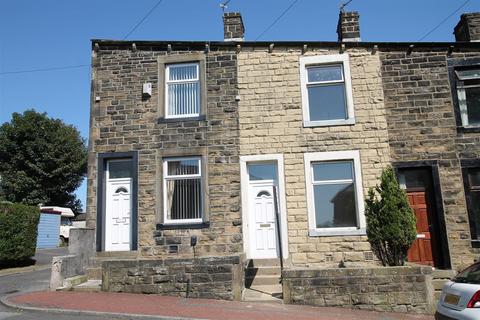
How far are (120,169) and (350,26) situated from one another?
7862mm

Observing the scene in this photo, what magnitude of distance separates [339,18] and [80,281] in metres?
10.2

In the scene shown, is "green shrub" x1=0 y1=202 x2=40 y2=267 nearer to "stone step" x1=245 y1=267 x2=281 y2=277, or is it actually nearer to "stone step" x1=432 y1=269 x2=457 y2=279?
"stone step" x1=245 y1=267 x2=281 y2=277

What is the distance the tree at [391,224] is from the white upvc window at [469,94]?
4262 mm

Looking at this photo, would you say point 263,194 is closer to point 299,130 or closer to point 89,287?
point 299,130

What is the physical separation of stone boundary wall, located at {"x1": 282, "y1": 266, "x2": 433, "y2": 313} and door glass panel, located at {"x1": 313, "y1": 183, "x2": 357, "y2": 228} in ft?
10.0

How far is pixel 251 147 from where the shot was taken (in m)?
12.5

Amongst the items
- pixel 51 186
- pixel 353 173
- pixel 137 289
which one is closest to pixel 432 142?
pixel 353 173

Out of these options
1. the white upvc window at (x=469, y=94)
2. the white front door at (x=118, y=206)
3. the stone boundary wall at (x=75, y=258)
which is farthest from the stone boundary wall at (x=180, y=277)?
the white upvc window at (x=469, y=94)

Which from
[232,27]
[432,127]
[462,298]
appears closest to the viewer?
[462,298]

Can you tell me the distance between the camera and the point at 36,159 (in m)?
34.4

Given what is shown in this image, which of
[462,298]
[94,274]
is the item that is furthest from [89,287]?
[462,298]

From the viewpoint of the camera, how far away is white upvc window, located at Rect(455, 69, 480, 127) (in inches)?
489

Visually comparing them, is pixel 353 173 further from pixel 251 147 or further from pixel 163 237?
pixel 163 237

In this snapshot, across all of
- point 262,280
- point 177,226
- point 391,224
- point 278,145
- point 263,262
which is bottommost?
point 262,280
